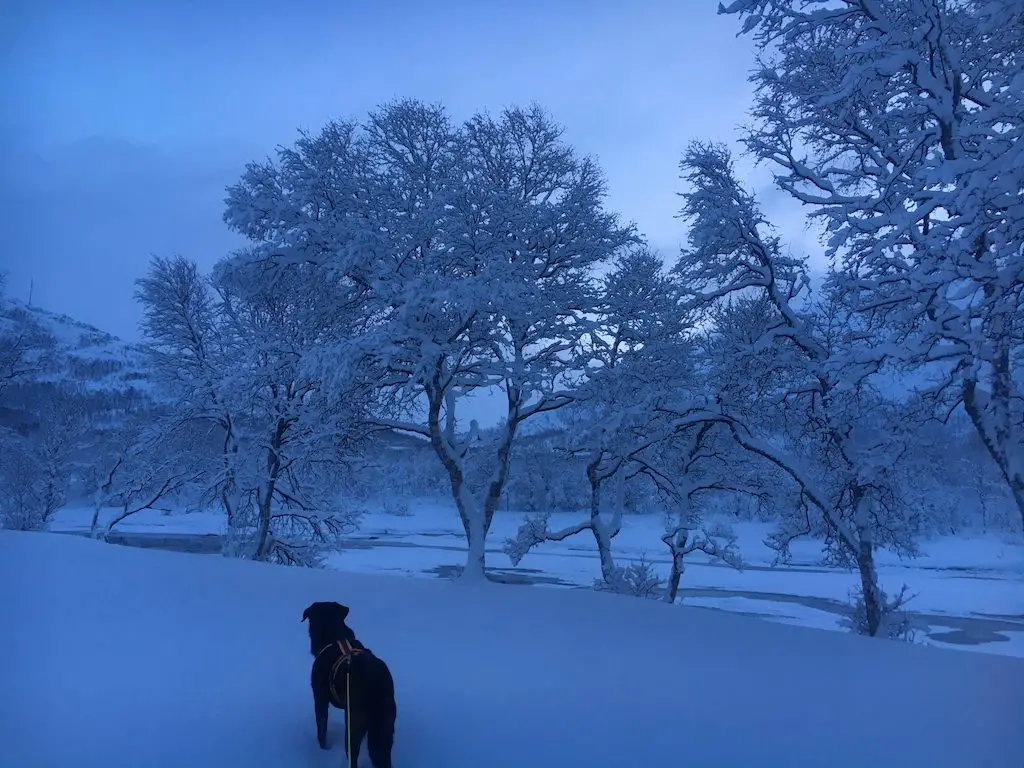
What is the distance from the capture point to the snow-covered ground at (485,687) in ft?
12.6

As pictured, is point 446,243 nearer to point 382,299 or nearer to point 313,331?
point 382,299

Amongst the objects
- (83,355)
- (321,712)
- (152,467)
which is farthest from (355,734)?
(83,355)

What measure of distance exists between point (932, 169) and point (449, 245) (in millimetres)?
7693

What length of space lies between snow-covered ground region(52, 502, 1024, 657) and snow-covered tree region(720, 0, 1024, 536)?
8.70 meters

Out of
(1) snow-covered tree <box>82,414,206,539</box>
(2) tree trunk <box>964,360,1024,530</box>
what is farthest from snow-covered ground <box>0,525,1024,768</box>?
(1) snow-covered tree <box>82,414,206,539</box>

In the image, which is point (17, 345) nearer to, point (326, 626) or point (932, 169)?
point (326, 626)

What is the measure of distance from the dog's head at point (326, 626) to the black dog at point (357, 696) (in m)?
0.17

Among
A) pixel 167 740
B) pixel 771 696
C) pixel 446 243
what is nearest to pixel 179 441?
pixel 446 243

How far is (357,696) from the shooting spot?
134 inches

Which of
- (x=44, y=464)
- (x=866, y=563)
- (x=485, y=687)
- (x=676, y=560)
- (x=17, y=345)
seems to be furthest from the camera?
(x=44, y=464)

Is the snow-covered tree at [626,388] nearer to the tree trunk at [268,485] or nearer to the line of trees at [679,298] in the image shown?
the line of trees at [679,298]

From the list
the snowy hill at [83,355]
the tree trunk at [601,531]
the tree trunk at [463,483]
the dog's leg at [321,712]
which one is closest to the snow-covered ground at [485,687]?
the dog's leg at [321,712]

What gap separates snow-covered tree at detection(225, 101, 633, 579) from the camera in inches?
411

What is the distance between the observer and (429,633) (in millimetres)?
6570
